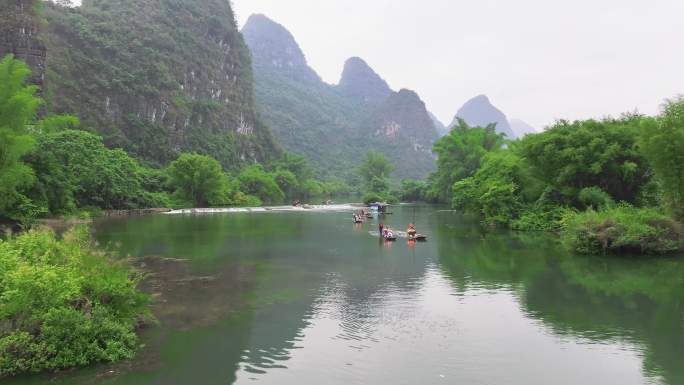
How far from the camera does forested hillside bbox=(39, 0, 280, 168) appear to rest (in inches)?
4230

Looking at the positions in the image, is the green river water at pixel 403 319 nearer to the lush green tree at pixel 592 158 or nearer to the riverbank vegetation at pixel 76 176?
the lush green tree at pixel 592 158

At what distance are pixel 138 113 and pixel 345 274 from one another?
10639cm

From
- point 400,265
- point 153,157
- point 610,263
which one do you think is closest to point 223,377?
point 400,265

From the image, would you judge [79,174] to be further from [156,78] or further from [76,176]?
[156,78]

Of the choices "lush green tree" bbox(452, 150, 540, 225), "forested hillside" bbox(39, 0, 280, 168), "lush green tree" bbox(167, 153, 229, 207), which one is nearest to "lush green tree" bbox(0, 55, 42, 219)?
"lush green tree" bbox(452, 150, 540, 225)

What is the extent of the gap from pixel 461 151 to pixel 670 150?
5646 centimetres

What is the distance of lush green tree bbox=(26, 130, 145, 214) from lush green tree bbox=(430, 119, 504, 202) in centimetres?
5125

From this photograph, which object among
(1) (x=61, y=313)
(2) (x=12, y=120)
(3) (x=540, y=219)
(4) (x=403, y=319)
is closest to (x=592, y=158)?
(3) (x=540, y=219)

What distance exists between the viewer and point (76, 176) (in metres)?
58.5

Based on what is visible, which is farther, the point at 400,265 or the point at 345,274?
the point at 400,265

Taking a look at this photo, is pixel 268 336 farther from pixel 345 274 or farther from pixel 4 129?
pixel 4 129

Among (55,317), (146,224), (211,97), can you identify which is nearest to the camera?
(55,317)

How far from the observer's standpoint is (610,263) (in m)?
28.9

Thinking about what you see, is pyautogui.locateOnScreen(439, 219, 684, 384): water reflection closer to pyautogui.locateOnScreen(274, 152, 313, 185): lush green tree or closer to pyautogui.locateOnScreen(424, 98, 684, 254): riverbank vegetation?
pyautogui.locateOnScreen(424, 98, 684, 254): riverbank vegetation
